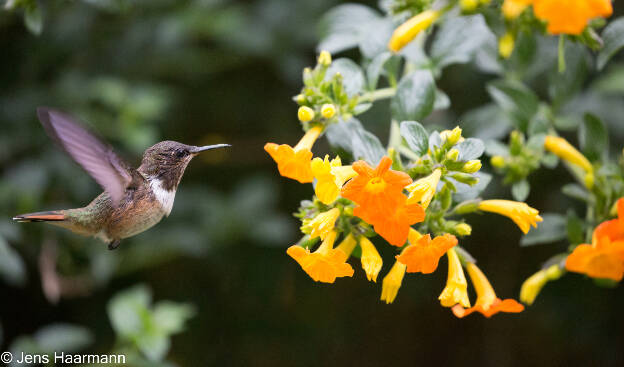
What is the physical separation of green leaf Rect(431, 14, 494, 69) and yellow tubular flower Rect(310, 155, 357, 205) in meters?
0.70

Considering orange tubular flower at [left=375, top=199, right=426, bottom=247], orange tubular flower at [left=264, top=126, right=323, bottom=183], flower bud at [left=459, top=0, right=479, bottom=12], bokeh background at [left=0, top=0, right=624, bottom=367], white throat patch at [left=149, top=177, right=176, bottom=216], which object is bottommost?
bokeh background at [left=0, top=0, right=624, bottom=367]

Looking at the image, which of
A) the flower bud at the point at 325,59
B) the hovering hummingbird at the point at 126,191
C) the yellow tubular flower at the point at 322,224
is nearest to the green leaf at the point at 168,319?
the hovering hummingbird at the point at 126,191

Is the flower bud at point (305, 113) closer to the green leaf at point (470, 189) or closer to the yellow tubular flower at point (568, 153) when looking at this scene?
the green leaf at point (470, 189)

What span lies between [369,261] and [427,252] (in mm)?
177

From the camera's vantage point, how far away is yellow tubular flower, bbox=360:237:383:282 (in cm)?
140

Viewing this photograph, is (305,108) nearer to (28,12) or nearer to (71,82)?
(28,12)

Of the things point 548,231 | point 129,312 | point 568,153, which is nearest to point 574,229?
point 548,231

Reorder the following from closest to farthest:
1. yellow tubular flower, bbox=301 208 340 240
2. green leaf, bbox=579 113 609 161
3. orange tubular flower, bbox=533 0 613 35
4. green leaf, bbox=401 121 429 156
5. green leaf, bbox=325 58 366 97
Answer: orange tubular flower, bbox=533 0 613 35 < yellow tubular flower, bbox=301 208 340 240 < green leaf, bbox=401 121 429 156 < green leaf, bbox=325 58 366 97 < green leaf, bbox=579 113 609 161

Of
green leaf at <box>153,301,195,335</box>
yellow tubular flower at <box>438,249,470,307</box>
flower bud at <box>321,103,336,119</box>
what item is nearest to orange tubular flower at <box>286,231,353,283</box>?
yellow tubular flower at <box>438,249,470,307</box>

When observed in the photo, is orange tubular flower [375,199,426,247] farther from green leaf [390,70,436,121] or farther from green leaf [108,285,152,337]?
green leaf [108,285,152,337]

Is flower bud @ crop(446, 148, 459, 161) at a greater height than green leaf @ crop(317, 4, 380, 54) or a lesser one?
lesser

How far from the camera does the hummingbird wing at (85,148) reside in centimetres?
133

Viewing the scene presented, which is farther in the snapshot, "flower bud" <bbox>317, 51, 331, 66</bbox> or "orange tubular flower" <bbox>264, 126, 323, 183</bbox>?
"flower bud" <bbox>317, 51, 331, 66</bbox>

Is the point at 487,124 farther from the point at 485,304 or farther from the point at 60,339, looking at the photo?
the point at 60,339
